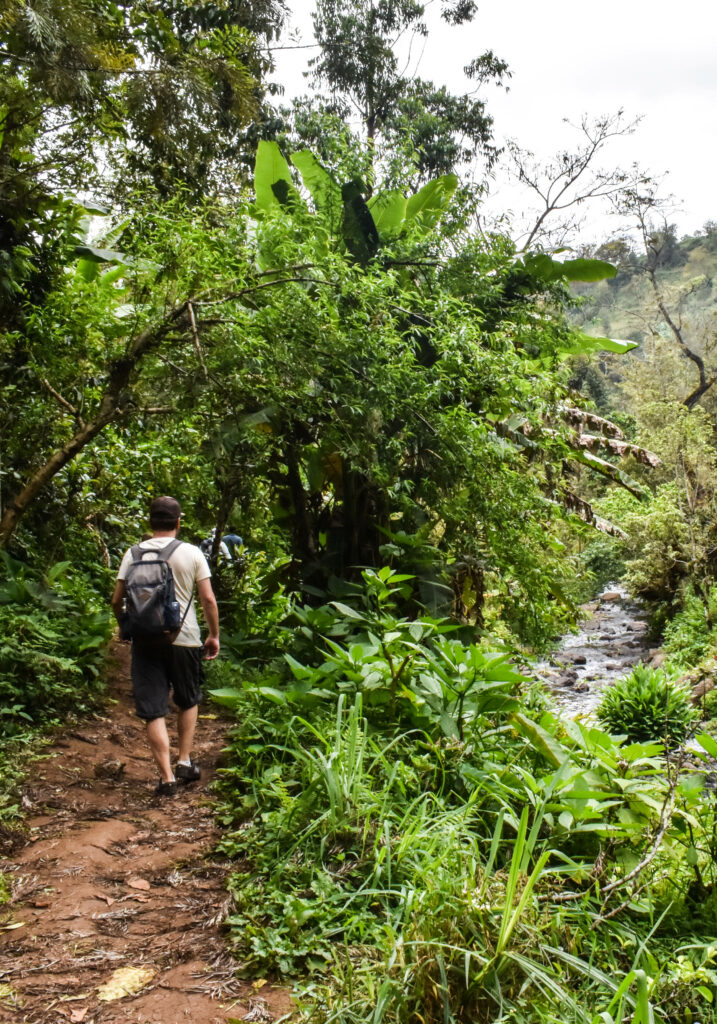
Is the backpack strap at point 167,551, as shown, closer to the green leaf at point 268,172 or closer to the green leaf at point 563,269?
the green leaf at point 268,172

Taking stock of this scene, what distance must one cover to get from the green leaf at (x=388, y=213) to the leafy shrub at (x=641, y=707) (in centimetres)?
612

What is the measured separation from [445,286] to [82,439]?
310cm

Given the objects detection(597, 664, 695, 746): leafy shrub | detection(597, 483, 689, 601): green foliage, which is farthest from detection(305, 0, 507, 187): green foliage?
detection(597, 664, 695, 746): leafy shrub

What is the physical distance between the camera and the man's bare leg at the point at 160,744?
387cm

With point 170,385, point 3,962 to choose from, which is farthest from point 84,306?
point 3,962

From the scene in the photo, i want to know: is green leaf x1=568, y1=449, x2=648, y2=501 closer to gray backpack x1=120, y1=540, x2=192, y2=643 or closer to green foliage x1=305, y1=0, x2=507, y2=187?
gray backpack x1=120, y1=540, x2=192, y2=643

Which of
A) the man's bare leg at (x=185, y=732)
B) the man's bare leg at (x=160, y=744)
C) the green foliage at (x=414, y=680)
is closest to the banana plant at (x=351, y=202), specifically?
the green foliage at (x=414, y=680)

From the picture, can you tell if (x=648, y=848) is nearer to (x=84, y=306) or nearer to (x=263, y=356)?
(x=263, y=356)

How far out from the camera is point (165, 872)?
9.82 ft

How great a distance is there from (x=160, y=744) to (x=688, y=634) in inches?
484

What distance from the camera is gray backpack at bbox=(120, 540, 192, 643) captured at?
12.6ft

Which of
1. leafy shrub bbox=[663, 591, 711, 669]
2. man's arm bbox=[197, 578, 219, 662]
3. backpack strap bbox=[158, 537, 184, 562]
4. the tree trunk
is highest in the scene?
the tree trunk

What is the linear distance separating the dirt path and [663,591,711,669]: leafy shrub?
1065cm

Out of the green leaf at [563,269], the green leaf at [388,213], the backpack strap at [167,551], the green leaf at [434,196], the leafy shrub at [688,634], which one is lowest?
the leafy shrub at [688,634]
